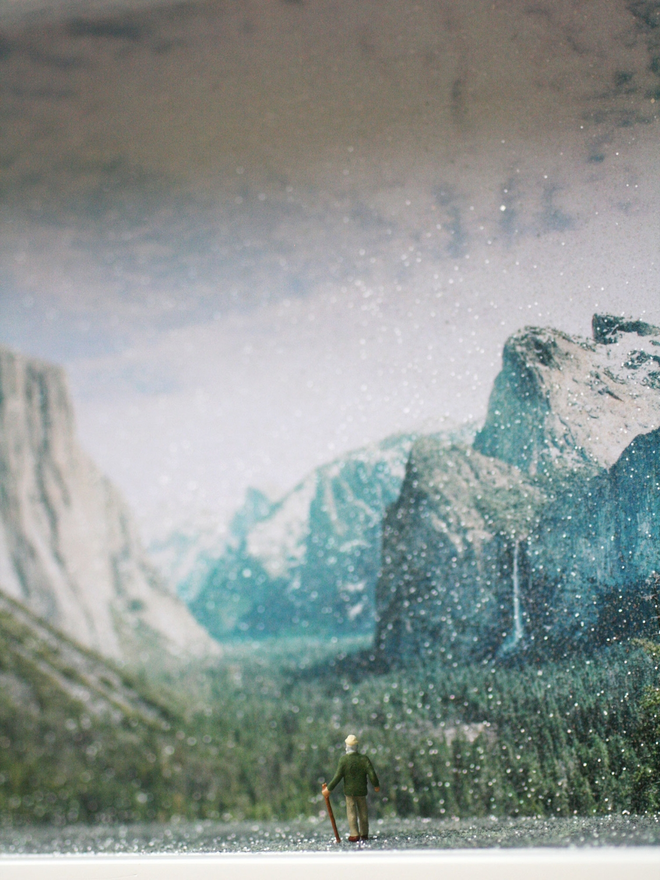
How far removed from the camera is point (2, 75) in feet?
11.6

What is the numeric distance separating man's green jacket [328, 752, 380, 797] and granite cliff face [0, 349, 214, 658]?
1175mm

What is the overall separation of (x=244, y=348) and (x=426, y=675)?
1636mm

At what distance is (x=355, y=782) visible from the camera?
7.69ft

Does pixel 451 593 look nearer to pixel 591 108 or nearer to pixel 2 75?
pixel 591 108

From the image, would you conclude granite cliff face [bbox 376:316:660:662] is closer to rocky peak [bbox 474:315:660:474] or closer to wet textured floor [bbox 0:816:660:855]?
rocky peak [bbox 474:315:660:474]

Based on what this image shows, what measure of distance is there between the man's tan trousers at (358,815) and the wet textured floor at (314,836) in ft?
0.13

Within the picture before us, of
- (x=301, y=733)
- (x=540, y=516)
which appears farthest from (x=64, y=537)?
(x=540, y=516)

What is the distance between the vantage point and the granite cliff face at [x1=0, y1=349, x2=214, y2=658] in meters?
3.36

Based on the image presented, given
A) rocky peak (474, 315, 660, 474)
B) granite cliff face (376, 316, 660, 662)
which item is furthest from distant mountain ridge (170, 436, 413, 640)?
rocky peak (474, 315, 660, 474)

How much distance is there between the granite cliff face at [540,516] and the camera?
2.71 metres

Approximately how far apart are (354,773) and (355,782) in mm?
28

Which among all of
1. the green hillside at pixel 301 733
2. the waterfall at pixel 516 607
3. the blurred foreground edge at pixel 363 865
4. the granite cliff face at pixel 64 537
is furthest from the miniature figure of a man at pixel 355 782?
the granite cliff face at pixel 64 537

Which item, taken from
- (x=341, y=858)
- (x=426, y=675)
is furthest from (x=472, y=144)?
(x=341, y=858)

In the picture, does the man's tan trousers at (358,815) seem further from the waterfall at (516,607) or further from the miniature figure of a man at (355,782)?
the waterfall at (516,607)
